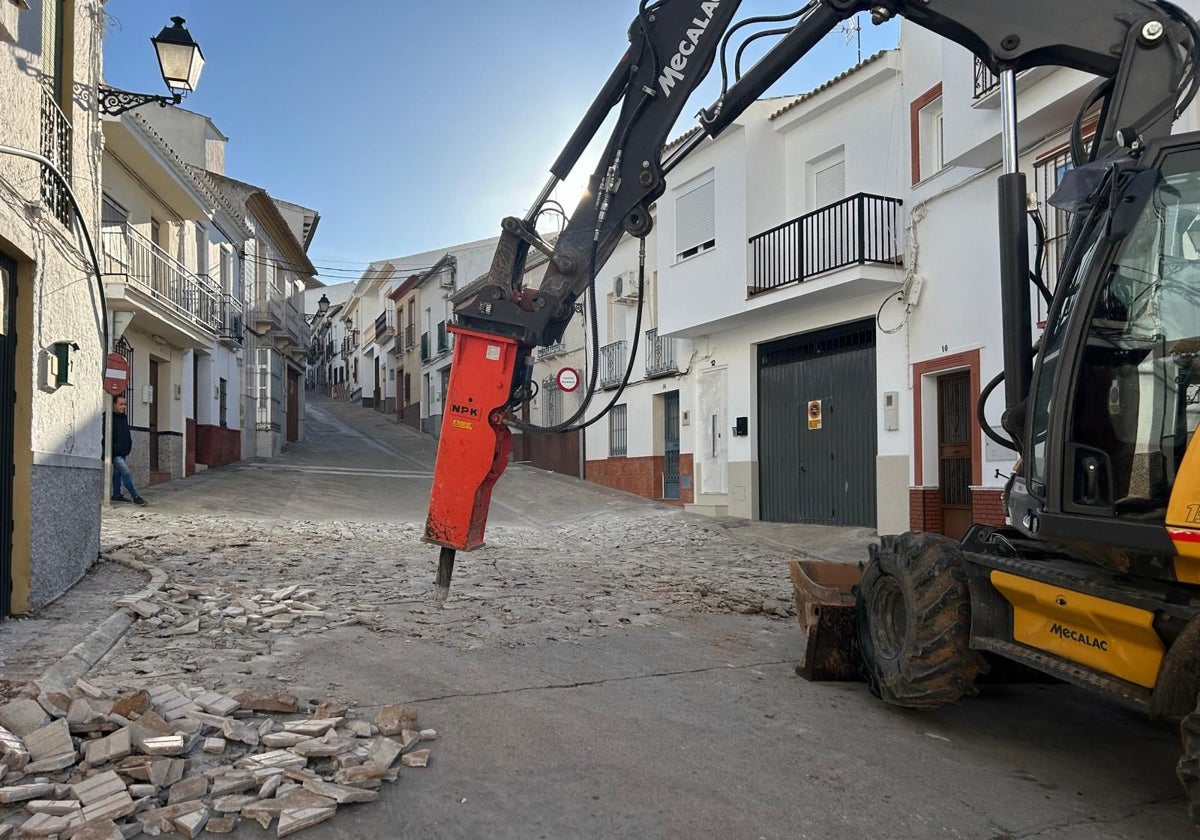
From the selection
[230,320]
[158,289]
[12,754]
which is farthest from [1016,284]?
[230,320]

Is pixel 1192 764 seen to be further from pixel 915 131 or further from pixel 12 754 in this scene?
pixel 915 131

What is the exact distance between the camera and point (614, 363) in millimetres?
21625

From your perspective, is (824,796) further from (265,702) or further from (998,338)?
(998,338)

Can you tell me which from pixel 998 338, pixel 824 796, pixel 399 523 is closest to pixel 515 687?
pixel 824 796

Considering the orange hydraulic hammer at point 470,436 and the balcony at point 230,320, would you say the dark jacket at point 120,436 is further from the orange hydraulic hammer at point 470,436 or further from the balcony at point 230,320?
the orange hydraulic hammer at point 470,436

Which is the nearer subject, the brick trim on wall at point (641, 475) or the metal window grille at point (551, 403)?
the brick trim on wall at point (641, 475)

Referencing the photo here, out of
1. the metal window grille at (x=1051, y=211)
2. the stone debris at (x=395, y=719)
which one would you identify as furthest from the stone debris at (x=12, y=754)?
the metal window grille at (x=1051, y=211)

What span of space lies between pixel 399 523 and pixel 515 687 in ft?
31.9

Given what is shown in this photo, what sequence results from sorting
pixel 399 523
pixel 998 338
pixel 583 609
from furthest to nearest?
pixel 399 523, pixel 998 338, pixel 583 609

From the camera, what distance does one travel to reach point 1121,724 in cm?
466

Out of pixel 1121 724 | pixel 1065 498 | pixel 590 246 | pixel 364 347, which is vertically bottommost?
pixel 1121 724

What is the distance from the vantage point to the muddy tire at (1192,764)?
2703mm

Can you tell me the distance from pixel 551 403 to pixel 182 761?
22.3 meters

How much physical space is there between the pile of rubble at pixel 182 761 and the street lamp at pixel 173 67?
7329mm
